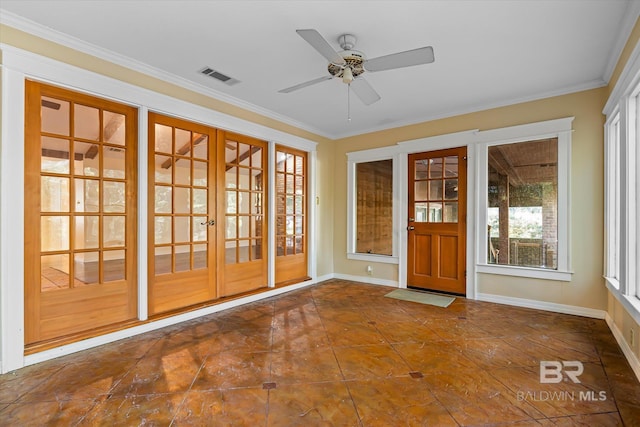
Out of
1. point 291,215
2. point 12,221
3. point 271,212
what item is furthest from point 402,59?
point 12,221

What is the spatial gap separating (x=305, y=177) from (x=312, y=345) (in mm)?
3086

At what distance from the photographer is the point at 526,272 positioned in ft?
12.7

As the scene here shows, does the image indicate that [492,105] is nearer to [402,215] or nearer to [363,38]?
[402,215]

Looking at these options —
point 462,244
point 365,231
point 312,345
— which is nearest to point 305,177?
point 365,231

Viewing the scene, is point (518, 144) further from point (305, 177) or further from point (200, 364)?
point (200, 364)

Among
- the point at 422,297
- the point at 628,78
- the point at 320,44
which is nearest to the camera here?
the point at 320,44

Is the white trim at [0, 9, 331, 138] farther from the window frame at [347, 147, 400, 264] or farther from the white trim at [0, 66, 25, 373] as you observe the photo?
the window frame at [347, 147, 400, 264]

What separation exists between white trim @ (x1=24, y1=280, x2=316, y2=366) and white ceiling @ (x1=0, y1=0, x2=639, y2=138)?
2.57 metres

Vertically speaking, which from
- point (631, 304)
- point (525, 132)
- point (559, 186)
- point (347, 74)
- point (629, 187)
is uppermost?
point (347, 74)

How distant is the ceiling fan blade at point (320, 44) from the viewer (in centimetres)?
205

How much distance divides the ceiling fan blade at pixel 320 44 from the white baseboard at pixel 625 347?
3149 millimetres

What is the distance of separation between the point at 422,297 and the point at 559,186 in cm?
218

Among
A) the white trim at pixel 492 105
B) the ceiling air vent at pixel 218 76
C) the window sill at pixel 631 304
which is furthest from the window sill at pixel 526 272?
the ceiling air vent at pixel 218 76

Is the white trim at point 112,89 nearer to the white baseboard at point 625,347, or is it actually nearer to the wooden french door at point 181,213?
the wooden french door at point 181,213
